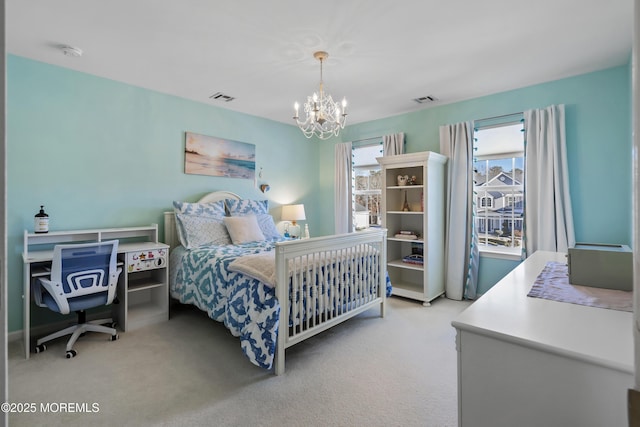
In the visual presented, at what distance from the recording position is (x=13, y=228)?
8.55 ft

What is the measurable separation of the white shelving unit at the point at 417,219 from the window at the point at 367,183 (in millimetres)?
626

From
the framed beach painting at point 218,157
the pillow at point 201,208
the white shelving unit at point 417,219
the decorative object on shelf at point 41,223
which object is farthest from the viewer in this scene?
the framed beach painting at point 218,157

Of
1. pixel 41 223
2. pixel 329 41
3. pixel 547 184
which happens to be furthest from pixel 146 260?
pixel 547 184

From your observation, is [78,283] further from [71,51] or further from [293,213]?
[293,213]

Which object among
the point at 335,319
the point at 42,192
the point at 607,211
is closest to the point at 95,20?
the point at 42,192

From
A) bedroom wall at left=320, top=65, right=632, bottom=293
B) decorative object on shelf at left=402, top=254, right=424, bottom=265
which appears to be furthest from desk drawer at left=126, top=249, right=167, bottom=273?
bedroom wall at left=320, top=65, right=632, bottom=293

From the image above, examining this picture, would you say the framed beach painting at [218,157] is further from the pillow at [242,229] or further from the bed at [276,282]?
the pillow at [242,229]

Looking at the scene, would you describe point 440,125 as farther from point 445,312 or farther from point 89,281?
point 89,281

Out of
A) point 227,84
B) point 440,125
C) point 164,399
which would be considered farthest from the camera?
point 440,125

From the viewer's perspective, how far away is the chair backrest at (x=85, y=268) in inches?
89.4

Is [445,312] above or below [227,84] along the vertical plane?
below

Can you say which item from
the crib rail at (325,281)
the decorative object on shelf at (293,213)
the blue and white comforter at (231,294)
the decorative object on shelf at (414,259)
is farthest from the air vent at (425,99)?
the blue and white comforter at (231,294)

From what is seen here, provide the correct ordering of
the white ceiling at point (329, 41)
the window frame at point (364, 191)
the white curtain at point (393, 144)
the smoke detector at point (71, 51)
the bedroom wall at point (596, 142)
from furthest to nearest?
1. the window frame at point (364, 191)
2. the white curtain at point (393, 144)
3. the bedroom wall at point (596, 142)
4. the smoke detector at point (71, 51)
5. the white ceiling at point (329, 41)

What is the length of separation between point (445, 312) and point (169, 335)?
2.85 m
